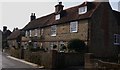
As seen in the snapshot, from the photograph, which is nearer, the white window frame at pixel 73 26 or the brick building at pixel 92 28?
the brick building at pixel 92 28

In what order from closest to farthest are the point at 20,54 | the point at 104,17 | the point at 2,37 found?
the point at 104,17
the point at 20,54
the point at 2,37

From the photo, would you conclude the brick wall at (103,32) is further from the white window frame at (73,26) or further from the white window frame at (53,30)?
the white window frame at (53,30)

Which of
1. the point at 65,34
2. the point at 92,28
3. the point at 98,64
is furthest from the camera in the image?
the point at 65,34

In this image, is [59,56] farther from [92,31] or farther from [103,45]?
[103,45]

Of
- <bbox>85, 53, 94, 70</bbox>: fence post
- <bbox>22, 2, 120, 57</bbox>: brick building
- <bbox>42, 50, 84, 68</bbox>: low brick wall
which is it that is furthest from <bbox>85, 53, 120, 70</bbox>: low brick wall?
<bbox>22, 2, 120, 57</bbox>: brick building

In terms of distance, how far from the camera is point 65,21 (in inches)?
1324

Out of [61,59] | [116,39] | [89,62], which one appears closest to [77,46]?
[61,59]

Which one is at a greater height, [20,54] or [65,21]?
[65,21]

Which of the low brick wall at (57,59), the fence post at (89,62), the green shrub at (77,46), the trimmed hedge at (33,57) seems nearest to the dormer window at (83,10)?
the green shrub at (77,46)

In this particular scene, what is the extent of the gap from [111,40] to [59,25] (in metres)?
8.92

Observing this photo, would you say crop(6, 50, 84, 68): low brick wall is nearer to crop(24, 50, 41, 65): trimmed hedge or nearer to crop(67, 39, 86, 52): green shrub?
crop(24, 50, 41, 65): trimmed hedge

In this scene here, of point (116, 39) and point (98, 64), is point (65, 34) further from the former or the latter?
point (98, 64)

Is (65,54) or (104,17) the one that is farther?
(104,17)

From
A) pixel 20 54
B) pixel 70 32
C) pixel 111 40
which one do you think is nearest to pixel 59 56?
pixel 70 32
